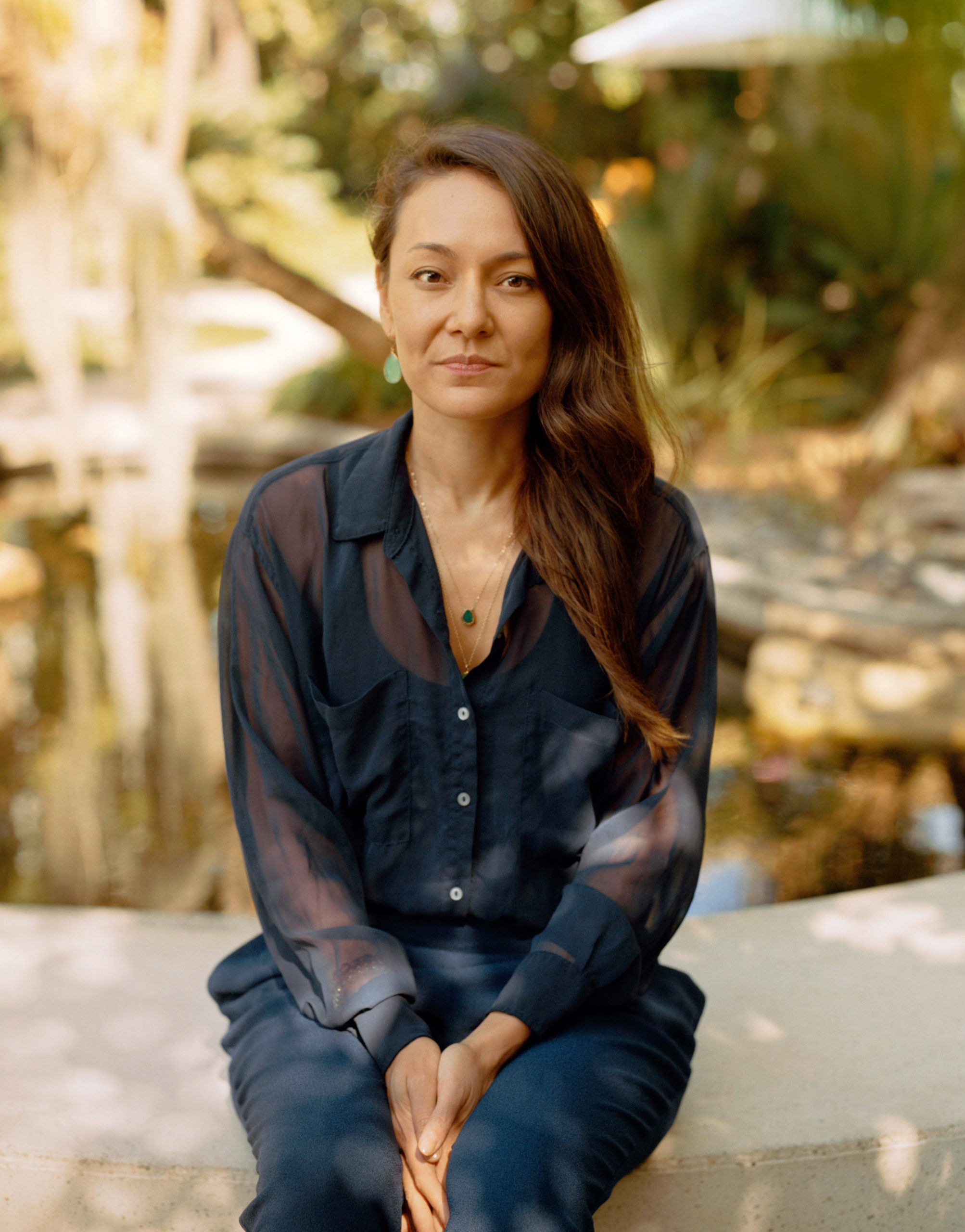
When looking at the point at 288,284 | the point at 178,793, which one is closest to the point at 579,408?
the point at 178,793

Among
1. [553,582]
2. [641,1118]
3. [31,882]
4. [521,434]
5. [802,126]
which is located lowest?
[31,882]

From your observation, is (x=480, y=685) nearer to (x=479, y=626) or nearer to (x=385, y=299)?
(x=479, y=626)

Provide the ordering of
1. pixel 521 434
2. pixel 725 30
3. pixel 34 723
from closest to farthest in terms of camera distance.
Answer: pixel 521 434
pixel 34 723
pixel 725 30

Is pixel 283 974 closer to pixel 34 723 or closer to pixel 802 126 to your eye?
pixel 34 723

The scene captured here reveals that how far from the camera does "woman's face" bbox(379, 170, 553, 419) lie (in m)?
1.54

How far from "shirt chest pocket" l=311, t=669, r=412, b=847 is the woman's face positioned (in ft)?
1.28

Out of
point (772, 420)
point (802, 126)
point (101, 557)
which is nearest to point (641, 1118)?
point (101, 557)

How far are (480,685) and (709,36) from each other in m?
7.77

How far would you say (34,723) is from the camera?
4723 mm

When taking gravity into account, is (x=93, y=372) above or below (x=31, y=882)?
above

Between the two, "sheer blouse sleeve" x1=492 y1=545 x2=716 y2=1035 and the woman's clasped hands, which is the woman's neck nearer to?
"sheer blouse sleeve" x1=492 y1=545 x2=716 y2=1035

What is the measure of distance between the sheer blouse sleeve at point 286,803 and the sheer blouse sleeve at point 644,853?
0.18 meters

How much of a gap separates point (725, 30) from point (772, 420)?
2579 mm

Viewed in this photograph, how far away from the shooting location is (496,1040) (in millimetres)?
1464
